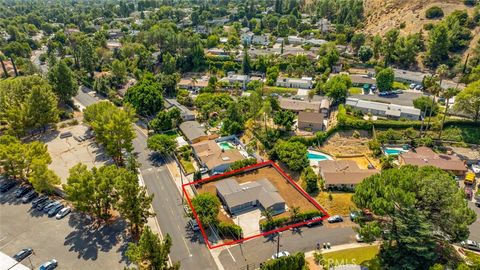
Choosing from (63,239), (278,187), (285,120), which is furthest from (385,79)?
(63,239)

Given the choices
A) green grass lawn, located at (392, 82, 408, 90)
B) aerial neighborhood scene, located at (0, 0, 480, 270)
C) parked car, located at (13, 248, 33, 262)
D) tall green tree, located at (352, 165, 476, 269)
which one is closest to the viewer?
tall green tree, located at (352, 165, 476, 269)

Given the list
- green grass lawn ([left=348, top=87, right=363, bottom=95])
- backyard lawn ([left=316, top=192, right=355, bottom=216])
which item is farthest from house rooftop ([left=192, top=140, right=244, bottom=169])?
green grass lawn ([left=348, top=87, right=363, bottom=95])

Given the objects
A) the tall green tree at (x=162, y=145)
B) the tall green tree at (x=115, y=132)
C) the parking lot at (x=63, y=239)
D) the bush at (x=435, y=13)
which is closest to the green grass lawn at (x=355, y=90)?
the bush at (x=435, y=13)

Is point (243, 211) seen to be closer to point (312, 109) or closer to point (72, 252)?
point (72, 252)

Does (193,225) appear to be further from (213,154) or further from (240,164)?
(213,154)

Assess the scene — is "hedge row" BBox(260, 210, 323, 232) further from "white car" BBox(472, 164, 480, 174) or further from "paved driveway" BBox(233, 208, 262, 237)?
"white car" BBox(472, 164, 480, 174)

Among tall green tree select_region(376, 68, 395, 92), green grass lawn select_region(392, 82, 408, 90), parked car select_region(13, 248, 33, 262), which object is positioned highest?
tall green tree select_region(376, 68, 395, 92)

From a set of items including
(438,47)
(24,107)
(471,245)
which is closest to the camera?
(471,245)
